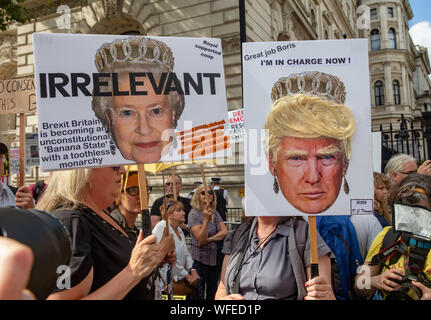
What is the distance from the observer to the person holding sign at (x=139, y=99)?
100 inches

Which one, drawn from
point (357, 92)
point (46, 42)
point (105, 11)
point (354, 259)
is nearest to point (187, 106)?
point (46, 42)

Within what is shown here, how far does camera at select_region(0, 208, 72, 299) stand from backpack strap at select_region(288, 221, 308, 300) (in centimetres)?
167

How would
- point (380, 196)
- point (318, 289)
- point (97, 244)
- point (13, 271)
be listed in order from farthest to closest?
point (380, 196)
point (318, 289)
point (97, 244)
point (13, 271)

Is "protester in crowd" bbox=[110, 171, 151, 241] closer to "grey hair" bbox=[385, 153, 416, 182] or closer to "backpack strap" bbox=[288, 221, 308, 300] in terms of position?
"backpack strap" bbox=[288, 221, 308, 300]

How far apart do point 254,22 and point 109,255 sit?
12.9m

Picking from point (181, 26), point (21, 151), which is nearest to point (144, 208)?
point (21, 151)

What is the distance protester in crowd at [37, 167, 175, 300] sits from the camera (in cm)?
200

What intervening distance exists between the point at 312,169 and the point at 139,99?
1.23 m

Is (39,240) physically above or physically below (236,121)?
below

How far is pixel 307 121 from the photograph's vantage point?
8.28ft

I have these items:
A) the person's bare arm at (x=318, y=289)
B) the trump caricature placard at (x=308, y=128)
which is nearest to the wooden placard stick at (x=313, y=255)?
the person's bare arm at (x=318, y=289)

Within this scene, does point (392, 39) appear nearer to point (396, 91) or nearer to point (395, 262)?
point (396, 91)

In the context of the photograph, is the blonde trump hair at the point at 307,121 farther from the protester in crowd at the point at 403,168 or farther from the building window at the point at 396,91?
the building window at the point at 396,91
